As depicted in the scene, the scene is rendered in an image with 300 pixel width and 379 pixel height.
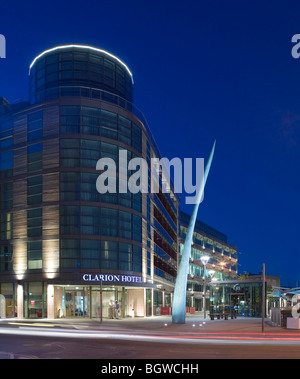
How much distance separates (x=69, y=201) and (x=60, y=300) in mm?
9832

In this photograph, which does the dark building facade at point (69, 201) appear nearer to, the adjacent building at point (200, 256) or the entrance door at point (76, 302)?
the entrance door at point (76, 302)

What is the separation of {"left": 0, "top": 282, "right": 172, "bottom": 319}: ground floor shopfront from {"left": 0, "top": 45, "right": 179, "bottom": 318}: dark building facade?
10cm

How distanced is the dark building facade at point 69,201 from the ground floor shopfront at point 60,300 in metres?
0.10

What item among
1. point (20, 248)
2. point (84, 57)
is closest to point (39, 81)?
point (84, 57)

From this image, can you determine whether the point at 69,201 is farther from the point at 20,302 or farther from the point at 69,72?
the point at 69,72

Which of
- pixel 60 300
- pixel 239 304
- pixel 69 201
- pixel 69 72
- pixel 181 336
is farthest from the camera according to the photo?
pixel 69 72

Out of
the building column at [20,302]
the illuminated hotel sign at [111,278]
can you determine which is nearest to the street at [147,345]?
the illuminated hotel sign at [111,278]

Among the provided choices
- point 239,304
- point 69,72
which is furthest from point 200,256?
point 69,72

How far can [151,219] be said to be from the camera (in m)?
A: 60.7

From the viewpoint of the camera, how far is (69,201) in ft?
156

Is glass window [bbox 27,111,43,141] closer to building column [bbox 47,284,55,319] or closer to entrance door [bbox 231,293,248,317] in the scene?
building column [bbox 47,284,55,319]

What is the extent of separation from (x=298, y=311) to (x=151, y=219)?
29639 millimetres

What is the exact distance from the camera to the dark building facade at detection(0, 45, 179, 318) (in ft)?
156

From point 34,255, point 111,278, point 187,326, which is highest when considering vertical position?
point 34,255
